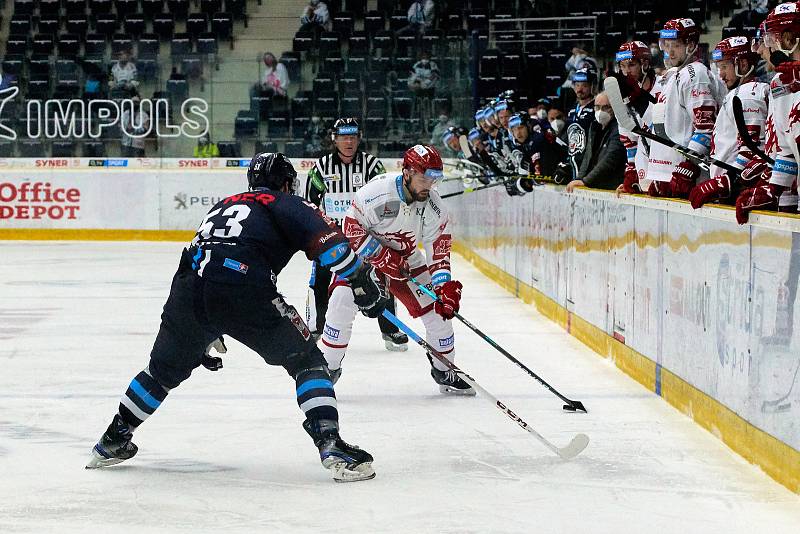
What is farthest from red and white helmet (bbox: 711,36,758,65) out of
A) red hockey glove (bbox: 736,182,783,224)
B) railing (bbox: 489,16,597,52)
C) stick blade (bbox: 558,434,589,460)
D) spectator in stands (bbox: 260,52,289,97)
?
railing (bbox: 489,16,597,52)

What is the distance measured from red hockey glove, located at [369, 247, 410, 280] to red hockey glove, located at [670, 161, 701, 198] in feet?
4.67

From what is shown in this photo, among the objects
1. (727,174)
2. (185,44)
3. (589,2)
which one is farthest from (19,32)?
(727,174)

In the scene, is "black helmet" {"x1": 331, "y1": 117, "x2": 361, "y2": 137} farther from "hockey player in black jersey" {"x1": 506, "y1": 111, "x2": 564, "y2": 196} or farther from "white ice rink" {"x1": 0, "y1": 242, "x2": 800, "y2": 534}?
"hockey player in black jersey" {"x1": 506, "y1": 111, "x2": 564, "y2": 196}

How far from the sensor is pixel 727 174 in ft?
17.4

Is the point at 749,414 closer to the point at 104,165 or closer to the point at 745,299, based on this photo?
the point at 745,299

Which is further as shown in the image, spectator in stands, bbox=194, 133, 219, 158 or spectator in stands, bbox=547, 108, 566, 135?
spectator in stands, bbox=194, 133, 219, 158

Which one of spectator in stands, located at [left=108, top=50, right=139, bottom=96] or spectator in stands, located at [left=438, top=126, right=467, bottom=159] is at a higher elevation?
spectator in stands, located at [left=108, top=50, right=139, bottom=96]

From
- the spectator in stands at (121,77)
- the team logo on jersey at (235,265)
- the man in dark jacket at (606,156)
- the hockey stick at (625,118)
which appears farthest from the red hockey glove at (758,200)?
the spectator in stands at (121,77)

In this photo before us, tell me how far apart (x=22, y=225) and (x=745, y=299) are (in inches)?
533

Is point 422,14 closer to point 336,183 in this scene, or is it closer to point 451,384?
point 336,183

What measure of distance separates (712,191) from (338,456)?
206cm

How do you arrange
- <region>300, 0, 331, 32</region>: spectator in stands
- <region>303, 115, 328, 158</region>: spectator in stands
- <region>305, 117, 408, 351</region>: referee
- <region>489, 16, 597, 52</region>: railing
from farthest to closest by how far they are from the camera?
<region>300, 0, 331, 32</region>: spectator in stands → <region>489, 16, 597, 52</region>: railing → <region>303, 115, 328, 158</region>: spectator in stands → <region>305, 117, 408, 351</region>: referee

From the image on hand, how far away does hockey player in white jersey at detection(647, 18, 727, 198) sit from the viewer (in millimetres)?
6223

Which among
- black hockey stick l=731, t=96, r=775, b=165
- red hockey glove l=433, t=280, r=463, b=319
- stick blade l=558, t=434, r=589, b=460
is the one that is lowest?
stick blade l=558, t=434, r=589, b=460
